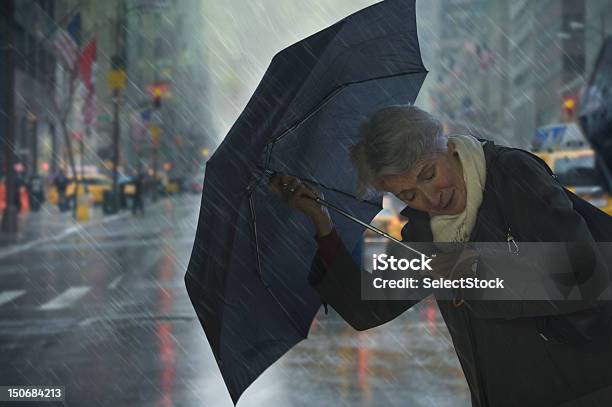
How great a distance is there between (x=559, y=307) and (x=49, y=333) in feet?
24.7

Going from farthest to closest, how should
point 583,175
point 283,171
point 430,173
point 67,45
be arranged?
point 67,45 → point 583,175 → point 283,171 → point 430,173

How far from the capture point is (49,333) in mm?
8891

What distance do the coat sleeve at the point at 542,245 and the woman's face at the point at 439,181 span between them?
147mm

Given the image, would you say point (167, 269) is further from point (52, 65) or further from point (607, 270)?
point (52, 65)

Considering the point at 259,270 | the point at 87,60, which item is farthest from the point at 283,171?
the point at 87,60

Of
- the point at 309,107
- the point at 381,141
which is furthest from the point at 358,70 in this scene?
the point at 381,141

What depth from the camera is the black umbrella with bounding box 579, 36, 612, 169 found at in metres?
18.9

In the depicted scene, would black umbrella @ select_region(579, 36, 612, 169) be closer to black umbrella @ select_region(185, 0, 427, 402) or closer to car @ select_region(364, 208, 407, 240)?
car @ select_region(364, 208, 407, 240)

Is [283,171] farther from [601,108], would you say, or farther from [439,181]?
[601,108]

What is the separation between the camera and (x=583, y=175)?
19.4 m

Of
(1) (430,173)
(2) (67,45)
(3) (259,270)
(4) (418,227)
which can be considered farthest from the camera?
(2) (67,45)

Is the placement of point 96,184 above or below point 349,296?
below

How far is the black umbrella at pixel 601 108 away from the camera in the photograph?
1889cm

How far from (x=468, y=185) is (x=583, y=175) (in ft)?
59.0
